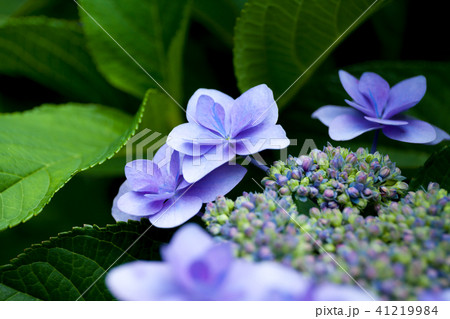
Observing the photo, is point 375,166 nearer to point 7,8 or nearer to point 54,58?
point 54,58

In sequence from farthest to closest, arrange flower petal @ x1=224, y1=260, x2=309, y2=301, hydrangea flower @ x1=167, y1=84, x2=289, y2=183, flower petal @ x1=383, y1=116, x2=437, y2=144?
1. flower petal @ x1=383, y1=116, x2=437, y2=144
2. hydrangea flower @ x1=167, y1=84, x2=289, y2=183
3. flower petal @ x1=224, y1=260, x2=309, y2=301

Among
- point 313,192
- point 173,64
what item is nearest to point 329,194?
point 313,192

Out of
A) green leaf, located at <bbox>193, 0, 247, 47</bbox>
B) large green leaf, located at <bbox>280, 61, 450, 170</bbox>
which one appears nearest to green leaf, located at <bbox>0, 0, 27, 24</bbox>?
green leaf, located at <bbox>193, 0, 247, 47</bbox>

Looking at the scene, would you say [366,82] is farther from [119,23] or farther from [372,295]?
[119,23]

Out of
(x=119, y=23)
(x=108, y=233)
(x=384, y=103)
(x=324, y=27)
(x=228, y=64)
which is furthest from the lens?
(x=228, y=64)
